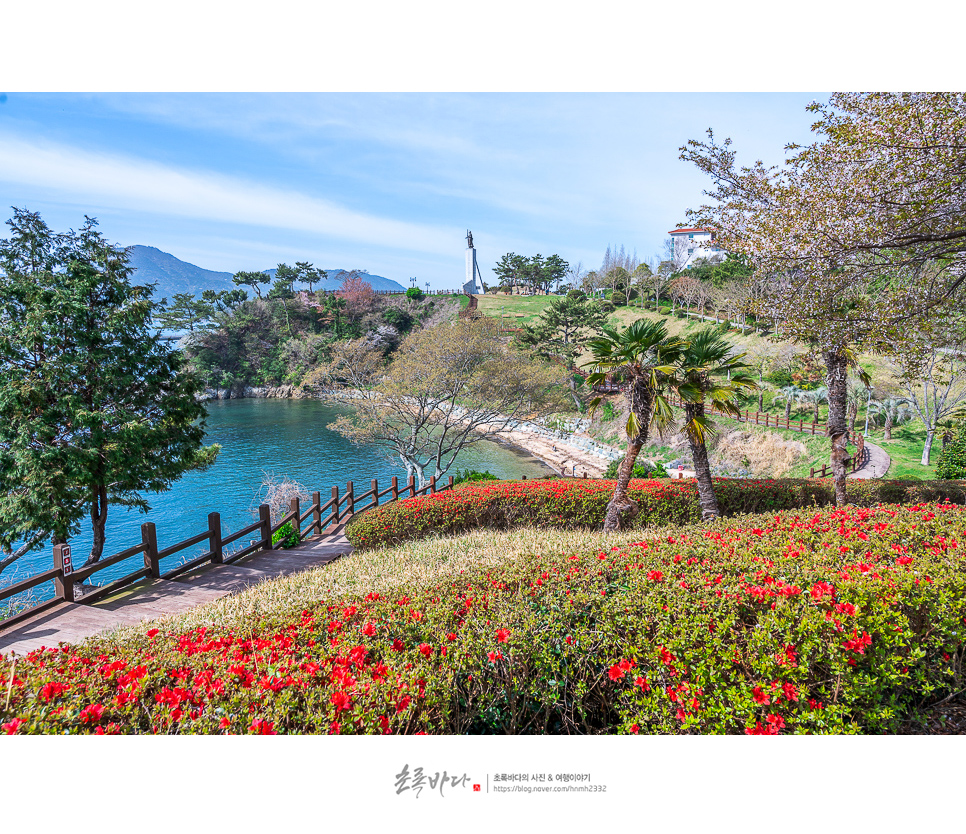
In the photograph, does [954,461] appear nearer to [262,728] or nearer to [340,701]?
[340,701]

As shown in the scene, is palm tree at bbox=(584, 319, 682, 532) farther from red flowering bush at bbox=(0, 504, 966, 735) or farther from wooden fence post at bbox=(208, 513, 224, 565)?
wooden fence post at bbox=(208, 513, 224, 565)

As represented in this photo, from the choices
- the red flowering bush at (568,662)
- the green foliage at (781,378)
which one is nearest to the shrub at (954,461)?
the green foliage at (781,378)

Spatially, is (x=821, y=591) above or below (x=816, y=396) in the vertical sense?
below

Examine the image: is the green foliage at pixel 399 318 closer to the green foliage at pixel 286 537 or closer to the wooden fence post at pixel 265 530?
the green foliage at pixel 286 537

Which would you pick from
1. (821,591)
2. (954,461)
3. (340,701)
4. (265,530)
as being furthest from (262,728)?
(954,461)

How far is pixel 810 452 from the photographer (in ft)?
62.1

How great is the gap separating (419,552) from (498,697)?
3.52 m

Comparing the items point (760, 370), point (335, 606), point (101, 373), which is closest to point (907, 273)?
point (335, 606)

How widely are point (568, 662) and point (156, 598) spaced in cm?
612

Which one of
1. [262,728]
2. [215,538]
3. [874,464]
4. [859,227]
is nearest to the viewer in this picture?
[262,728]

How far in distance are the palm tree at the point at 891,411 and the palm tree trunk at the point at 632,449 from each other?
19.8m

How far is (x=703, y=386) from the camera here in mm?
6738

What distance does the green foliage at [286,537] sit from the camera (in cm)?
894
